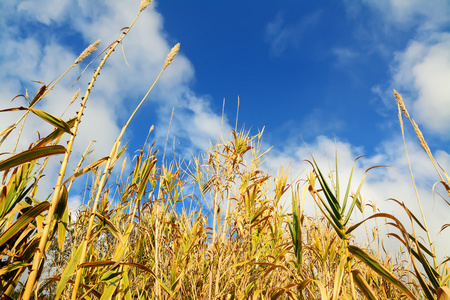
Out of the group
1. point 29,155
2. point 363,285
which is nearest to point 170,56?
point 29,155

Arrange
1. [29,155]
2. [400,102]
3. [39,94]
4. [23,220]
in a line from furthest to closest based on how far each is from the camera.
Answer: [400,102] → [39,94] → [23,220] → [29,155]

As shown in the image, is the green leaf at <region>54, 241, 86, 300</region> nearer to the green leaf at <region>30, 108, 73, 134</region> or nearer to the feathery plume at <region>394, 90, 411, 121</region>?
the green leaf at <region>30, 108, 73, 134</region>

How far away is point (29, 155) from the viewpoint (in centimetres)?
82

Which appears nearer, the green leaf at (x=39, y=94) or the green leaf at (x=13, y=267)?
the green leaf at (x=13, y=267)

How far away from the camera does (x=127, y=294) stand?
3.95 feet

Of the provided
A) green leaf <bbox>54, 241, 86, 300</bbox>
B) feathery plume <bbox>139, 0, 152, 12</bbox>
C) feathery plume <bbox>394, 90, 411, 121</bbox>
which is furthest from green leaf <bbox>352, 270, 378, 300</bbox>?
feathery plume <bbox>139, 0, 152, 12</bbox>

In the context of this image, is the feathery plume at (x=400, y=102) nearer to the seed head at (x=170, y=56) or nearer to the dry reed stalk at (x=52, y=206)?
the seed head at (x=170, y=56)

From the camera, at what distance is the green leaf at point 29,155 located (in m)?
0.77

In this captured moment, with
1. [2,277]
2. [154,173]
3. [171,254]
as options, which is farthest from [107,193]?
[2,277]

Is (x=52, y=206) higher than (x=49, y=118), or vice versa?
(x=49, y=118)

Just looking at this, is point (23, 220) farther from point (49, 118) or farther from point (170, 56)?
point (170, 56)

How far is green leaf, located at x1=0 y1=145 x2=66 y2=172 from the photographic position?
77 centimetres

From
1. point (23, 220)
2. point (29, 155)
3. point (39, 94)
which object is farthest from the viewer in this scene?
point (39, 94)

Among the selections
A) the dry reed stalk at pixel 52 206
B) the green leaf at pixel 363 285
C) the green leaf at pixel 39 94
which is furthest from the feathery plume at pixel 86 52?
the green leaf at pixel 363 285
